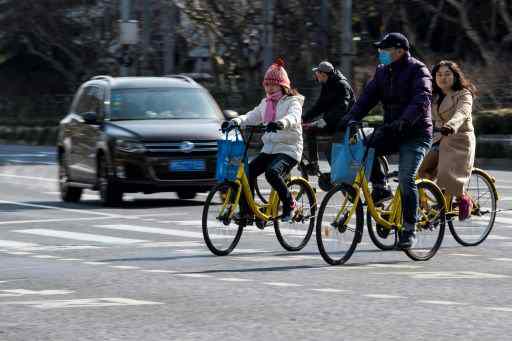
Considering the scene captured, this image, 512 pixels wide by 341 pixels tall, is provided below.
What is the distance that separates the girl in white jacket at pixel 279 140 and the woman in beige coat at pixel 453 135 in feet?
3.84

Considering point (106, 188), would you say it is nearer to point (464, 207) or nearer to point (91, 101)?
point (91, 101)

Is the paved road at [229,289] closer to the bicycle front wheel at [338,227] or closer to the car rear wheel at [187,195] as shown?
the bicycle front wheel at [338,227]

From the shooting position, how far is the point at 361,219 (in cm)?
1139

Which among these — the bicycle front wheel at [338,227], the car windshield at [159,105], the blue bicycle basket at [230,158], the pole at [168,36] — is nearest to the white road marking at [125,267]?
the blue bicycle basket at [230,158]

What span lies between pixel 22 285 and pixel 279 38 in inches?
1208

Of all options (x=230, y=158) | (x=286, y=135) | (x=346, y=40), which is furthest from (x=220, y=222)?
(x=346, y=40)

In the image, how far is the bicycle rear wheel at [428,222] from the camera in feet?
39.4

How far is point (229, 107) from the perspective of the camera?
4122 cm

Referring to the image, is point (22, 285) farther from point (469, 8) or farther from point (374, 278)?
point (469, 8)

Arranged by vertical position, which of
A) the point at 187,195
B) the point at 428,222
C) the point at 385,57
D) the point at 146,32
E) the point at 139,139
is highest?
the point at 146,32

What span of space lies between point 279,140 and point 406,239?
147cm

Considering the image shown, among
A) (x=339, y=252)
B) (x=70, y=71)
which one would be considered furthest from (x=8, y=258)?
(x=70, y=71)

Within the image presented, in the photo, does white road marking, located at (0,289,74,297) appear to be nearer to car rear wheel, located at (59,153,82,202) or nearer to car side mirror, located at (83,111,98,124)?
car side mirror, located at (83,111,98,124)

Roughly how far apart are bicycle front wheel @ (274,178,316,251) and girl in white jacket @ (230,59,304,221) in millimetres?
149
